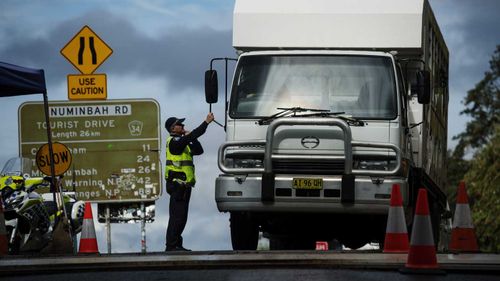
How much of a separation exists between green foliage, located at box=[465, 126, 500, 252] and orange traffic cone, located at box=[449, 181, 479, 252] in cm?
3466

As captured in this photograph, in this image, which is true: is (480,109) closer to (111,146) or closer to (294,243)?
(111,146)

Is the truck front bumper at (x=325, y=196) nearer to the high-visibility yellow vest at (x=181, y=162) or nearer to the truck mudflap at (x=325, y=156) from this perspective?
the truck mudflap at (x=325, y=156)

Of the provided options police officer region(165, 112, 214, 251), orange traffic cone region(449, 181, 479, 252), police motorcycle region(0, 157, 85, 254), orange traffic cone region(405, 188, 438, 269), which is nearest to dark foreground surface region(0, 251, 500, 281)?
orange traffic cone region(405, 188, 438, 269)

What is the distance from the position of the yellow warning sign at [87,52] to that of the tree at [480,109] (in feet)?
188

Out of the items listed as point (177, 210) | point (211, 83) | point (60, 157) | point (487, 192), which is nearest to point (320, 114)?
point (211, 83)

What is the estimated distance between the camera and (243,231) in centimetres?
1950

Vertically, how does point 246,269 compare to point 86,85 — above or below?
below

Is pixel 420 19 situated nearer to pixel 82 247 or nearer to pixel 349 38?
pixel 349 38

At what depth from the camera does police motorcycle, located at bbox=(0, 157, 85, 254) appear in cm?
2027

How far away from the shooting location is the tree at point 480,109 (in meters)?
81.2

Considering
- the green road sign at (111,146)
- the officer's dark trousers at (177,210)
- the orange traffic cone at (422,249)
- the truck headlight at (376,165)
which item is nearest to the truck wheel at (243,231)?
the officer's dark trousers at (177,210)

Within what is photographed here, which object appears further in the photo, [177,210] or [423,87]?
A: [177,210]

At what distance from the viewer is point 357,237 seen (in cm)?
2041

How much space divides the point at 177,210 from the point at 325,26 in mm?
3492
